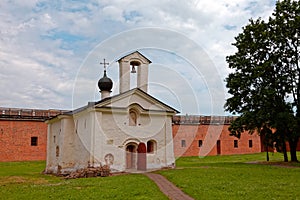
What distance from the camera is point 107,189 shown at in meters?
14.3

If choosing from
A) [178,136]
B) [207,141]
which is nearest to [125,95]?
[178,136]

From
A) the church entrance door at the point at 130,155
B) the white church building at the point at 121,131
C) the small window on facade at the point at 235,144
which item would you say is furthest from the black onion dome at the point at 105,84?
the small window on facade at the point at 235,144

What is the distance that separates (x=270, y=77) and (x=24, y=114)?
2326 cm

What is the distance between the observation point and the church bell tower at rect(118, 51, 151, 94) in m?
24.1

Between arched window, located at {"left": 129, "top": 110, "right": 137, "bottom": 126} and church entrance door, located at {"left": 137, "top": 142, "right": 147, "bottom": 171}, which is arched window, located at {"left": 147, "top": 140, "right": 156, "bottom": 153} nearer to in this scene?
church entrance door, located at {"left": 137, "top": 142, "right": 147, "bottom": 171}

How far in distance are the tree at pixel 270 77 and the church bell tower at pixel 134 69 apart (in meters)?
7.49

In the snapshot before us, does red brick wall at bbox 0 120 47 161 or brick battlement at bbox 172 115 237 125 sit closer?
red brick wall at bbox 0 120 47 161

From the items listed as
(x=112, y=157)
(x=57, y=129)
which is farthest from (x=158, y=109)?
(x=57, y=129)

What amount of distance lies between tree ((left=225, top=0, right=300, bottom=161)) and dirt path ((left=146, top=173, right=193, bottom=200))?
11.6m

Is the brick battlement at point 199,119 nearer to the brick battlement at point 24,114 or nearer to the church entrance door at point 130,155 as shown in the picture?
the brick battlement at point 24,114

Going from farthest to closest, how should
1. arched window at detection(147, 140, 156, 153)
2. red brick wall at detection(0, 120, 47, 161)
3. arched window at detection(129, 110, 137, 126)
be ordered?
1. red brick wall at detection(0, 120, 47, 161)
2. arched window at detection(147, 140, 156, 153)
3. arched window at detection(129, 110, 137, 126)

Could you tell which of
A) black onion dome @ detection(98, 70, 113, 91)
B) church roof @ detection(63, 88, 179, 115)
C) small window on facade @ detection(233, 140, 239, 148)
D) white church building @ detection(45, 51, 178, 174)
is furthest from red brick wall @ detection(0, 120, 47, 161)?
small window on facade @ detection(233, 140, 239, 148)

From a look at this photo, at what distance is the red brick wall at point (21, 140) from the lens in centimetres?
3441

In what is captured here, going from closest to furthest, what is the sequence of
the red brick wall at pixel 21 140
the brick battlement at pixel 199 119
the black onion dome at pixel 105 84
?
1. the black onion dome at pixel 105 84
2. the red brick wall at pixel 21 140
3. the brick battlement at pixel 199 119
